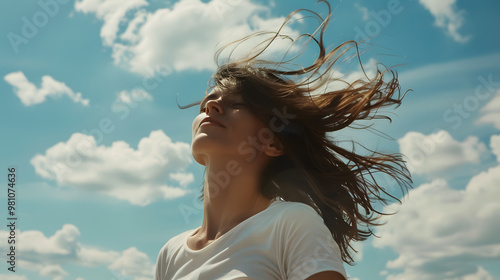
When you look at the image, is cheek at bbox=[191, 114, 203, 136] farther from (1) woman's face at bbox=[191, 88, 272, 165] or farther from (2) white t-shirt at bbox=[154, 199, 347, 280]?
(2) white t-shirt at bbox=[154, 199, 347, 280]

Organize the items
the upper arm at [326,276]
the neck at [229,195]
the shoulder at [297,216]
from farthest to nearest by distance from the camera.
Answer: the neck at [229,195] → the shoulder at [297,216] → the upper arm at [326,276]

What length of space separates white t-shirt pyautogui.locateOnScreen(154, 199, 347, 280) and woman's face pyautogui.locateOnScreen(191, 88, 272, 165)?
445 millimetres

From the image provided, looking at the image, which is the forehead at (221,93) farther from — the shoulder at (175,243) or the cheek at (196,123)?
the shoulder at (175,243)

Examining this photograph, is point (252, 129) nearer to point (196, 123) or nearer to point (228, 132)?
point (228, 132)

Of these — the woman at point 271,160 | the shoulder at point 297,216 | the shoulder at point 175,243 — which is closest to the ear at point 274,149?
the woman at point 271,160

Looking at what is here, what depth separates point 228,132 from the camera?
130 inches

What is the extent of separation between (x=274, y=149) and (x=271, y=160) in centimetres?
11

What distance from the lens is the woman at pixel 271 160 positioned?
3.25 m

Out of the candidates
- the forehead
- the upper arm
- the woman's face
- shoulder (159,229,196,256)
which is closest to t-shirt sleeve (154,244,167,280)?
shoulder (159,229,196,256)

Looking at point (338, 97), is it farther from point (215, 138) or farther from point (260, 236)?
point (260, 236)

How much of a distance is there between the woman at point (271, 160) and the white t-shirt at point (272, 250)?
12 mm

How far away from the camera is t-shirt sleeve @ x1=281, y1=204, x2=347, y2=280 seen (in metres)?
2.53

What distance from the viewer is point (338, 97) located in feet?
11.7

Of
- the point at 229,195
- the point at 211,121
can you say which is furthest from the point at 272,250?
the point at 211,121
